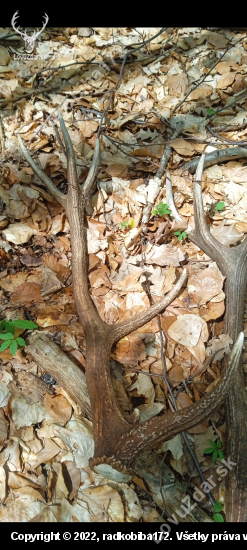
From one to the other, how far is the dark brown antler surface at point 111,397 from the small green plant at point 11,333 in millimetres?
364

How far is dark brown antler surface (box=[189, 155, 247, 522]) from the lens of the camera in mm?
1604

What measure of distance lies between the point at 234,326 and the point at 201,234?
80 centimetres

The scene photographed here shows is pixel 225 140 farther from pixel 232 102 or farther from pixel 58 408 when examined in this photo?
pixel 58 408

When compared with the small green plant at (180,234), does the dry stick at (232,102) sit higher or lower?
higher

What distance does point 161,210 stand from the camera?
271 cm

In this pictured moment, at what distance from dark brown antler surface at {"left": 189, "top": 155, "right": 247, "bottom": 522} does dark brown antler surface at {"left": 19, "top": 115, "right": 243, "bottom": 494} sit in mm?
358

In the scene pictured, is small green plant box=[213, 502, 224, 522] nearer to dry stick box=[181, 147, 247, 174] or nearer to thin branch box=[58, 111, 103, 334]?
thin branch box=[58, 111, 103, 334]

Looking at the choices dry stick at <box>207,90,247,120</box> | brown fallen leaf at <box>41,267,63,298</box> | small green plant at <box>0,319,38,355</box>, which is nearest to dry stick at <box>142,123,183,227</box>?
dry stick at <box>207,90,247,120</box>

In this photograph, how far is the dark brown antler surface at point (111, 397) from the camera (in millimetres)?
1496

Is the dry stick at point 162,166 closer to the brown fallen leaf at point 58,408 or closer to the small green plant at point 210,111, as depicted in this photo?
the small green plant at point 210,111

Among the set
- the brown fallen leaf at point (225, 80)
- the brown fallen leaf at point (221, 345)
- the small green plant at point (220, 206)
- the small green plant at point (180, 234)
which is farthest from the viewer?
the brown fallen leaf at point (225, 80)

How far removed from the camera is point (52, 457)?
1.75 meters

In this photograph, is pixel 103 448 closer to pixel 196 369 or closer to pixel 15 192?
pixel 196 369

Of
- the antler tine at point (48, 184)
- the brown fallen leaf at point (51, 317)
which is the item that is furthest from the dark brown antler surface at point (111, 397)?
the antler tine at point (48, 184)
